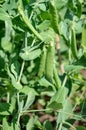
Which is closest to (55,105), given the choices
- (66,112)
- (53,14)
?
(66,112)

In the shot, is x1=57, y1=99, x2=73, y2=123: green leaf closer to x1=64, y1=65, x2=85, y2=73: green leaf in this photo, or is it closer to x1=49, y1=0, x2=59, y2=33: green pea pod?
x1=64, y1=65, x2=85, y2=73: green leaf

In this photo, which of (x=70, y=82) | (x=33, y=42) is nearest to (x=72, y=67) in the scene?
(x=70, y=82)

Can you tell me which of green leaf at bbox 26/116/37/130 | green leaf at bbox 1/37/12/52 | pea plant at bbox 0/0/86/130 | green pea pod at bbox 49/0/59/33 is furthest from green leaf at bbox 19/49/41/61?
green leaf at bbox 26/116/37/130

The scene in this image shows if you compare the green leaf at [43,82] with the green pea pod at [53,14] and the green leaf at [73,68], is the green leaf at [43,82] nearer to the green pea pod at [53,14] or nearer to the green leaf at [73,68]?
the green leaf at [73,68]

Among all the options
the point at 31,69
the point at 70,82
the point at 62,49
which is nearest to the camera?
the point at 70,82

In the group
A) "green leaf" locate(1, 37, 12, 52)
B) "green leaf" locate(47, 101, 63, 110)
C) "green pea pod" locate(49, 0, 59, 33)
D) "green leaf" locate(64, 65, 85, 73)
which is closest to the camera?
"green pea pod" locate(49, 0, 59, 33)

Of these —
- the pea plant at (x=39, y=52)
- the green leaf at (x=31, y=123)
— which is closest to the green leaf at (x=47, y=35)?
the pea plant at (x=39, y=52)

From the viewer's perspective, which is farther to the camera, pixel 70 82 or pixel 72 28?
pixel 70 82

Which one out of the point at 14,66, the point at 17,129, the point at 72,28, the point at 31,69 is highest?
the point at 72,28

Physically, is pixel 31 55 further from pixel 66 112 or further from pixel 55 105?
pixel 66 112

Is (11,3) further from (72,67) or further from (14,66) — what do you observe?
(72,67)

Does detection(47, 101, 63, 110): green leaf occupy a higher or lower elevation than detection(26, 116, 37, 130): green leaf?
higher
